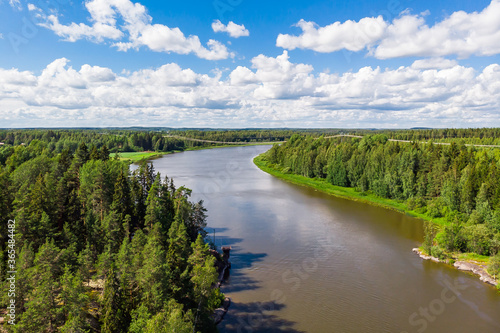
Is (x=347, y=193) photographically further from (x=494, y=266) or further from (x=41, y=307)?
(x=41, y=307)

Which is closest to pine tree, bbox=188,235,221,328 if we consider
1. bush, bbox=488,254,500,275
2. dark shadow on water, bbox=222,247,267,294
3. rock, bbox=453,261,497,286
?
dark shadow on water, bbox=222,247,267,294

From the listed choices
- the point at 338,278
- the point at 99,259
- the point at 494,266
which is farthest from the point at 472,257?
the point at 99,259

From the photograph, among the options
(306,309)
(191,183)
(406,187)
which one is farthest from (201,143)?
(306,309)

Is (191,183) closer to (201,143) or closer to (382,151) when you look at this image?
(382,151)

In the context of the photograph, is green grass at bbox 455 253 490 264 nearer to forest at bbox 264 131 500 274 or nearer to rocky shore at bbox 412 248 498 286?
forest at bbox 264 131 500 274

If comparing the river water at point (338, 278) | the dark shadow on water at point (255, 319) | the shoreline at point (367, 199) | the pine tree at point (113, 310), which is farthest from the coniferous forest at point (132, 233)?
the river water at point (338, 278)
